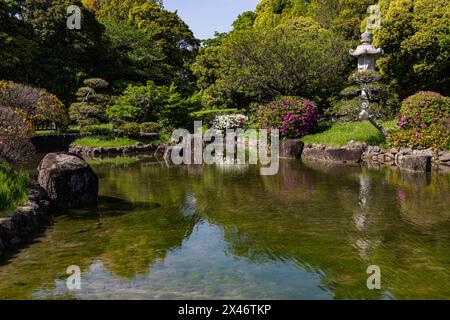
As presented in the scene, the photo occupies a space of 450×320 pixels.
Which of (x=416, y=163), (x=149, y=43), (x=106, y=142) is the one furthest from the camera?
(x=149, y=43)

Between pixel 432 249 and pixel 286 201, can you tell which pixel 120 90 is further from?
pixel 432 249

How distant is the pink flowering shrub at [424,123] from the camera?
17.6 meters

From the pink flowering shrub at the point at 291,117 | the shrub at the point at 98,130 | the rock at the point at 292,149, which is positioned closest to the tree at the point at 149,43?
the shrub at the point at 98,130

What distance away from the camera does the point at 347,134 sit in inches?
834

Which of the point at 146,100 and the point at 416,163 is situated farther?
the point at 146,100

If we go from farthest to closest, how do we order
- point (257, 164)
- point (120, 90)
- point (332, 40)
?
1. point (120, 90)
2. point (332, 40)
3. point (257, 164)

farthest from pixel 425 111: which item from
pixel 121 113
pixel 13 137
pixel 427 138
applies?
pixel 121 113

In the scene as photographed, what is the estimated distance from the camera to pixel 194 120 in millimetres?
31375

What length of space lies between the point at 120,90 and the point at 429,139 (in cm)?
2425

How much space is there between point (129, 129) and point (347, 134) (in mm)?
13458

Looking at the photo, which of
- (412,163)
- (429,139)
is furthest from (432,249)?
(429,139)

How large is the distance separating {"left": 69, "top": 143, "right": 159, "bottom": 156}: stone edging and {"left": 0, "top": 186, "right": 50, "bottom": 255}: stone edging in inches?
600

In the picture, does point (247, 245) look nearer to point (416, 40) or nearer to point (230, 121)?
point (416, 40)

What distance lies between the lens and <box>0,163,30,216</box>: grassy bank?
8375 millimetres
